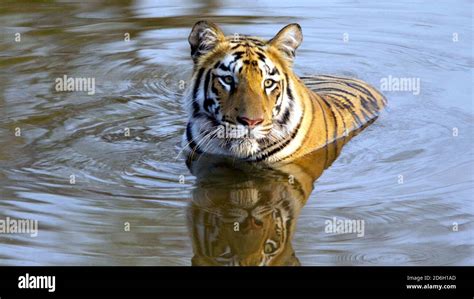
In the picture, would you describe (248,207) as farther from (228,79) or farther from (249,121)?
(228,79)

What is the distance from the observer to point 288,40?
6250 mm

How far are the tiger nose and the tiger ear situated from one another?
0.57 meters

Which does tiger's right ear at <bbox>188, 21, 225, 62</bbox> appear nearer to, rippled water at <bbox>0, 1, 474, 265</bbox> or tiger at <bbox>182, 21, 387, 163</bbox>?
tiger at <bbox>182, 21, 387, 163</bbox>

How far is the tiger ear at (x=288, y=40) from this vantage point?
6191 millimetres

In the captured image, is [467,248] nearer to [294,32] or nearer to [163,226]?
[163,226]

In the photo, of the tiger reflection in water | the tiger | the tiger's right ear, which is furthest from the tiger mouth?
the tiger's right ear

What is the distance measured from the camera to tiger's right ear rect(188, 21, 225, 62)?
609cm

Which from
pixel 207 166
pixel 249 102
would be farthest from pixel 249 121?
pixel 207 166

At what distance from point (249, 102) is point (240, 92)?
4.2 inches

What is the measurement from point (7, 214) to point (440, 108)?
9.82 ft
